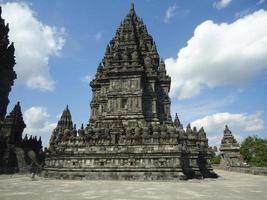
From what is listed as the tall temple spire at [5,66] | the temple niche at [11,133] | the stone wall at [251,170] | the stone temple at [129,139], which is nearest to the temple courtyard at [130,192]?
the stone temple at [129,139]

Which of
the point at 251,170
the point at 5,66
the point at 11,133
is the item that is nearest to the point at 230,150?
the point at 251,170

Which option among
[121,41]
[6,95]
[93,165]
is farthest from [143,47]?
[6,95]

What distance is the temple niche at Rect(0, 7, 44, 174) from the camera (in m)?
42.1

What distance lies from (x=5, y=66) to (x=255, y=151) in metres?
58.0

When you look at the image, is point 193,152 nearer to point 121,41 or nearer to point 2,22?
point 121,41

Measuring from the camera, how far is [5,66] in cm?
5553

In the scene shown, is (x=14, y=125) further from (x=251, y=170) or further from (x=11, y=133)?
(x=251, y=170)

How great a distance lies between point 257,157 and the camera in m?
64.8

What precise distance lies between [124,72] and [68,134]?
40.0 feet

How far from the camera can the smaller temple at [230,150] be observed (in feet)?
167

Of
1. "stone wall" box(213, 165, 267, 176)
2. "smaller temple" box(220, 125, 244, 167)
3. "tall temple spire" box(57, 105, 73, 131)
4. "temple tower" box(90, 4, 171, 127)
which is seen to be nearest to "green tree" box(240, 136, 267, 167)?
"smaller temple" box(220, 125, 244, 167)

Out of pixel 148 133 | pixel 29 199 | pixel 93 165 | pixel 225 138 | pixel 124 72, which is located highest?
pixel 124 72

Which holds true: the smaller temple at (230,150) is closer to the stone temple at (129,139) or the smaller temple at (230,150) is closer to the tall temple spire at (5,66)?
the stone temple at (129,139)

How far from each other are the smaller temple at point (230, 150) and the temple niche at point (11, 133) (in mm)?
32575
